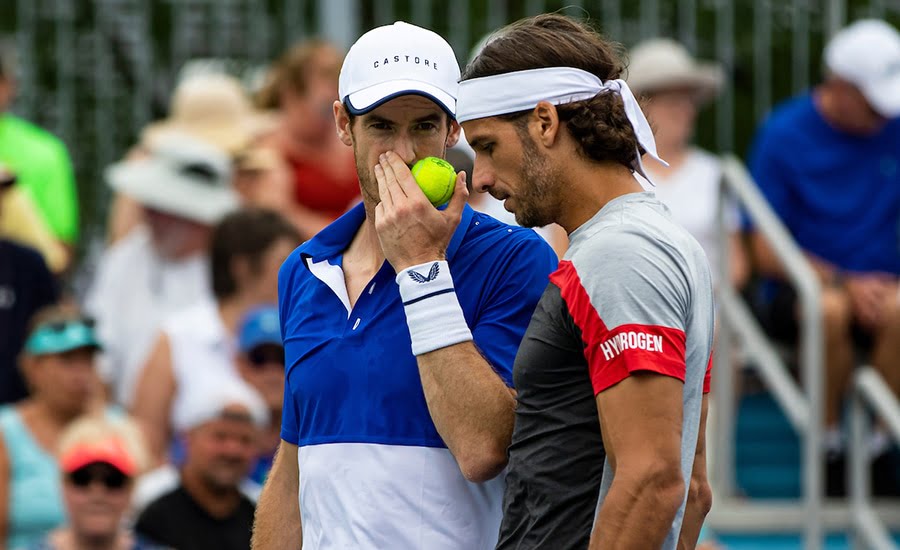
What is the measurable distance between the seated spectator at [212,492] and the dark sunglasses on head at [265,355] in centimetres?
46

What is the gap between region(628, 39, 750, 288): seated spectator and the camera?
306 inches

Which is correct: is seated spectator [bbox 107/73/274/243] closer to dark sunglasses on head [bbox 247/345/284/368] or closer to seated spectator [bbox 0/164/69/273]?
seated spectator [bbox 0/164/69/273]

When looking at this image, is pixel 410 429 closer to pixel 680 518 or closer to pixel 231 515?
pixel 680 518

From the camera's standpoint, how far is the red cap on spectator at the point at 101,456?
592 centimetres

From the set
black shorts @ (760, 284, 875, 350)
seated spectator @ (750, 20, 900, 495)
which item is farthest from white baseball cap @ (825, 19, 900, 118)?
black shorts @ (760, 284, 875, 350)

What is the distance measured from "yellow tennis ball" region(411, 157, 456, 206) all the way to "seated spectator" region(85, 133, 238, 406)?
396cm

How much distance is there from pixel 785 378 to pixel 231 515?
8.17 feet

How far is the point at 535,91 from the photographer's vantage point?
3.32m

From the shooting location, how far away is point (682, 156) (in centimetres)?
797

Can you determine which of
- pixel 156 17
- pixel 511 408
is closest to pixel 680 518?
pixel 511 408

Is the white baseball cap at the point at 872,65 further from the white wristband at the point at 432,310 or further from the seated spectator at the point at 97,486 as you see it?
the white wristband at the point at 432,310

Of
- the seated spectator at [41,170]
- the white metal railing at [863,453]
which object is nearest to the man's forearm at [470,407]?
the white metal railing at [863,453]

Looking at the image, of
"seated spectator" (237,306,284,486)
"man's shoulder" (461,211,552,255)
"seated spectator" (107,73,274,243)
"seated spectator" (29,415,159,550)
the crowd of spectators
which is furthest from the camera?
"seated spectator" (107,73,274,243)

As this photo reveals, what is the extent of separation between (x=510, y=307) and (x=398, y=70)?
54 centimetres
